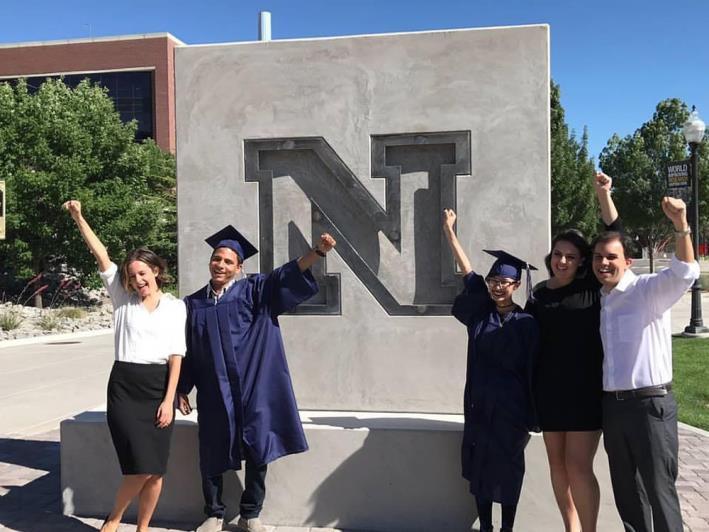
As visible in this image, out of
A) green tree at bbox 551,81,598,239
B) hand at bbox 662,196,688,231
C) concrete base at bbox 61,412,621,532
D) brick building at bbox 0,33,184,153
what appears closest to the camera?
hand at bbox 662,196,688,231

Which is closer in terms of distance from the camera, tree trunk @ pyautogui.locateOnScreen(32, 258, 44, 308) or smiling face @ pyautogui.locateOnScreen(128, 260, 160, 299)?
smiling face @ pyautogui.locateOnScreen(128, 260, 160, 299)

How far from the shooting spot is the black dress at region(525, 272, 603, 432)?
10.5ft

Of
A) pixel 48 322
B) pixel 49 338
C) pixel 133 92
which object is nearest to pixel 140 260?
pixel 49 338

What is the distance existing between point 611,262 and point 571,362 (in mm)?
536

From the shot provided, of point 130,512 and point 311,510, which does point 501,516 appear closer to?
point 311,510

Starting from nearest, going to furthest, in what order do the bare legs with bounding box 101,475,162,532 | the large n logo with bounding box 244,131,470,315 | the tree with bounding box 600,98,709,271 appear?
the bare legs with bounding box 101,475,162,532 < the large n logo with bounding box 244,131,470,315 < the tree with bounding box 600,98,709,271

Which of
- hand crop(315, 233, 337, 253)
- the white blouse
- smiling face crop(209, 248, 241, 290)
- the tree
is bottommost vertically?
the white blouse

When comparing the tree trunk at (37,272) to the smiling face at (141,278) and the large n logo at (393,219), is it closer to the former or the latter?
the large n logo at (393,219)

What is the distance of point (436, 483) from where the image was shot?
397 centimetres

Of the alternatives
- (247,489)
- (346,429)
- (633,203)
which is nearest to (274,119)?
(346,429)

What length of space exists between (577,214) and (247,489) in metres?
27.5

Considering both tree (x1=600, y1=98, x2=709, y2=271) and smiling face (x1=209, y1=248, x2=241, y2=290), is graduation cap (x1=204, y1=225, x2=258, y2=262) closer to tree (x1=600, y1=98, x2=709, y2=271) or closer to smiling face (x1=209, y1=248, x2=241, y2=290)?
smiling face (x1=209, y1=248, x2=241, y2=290)

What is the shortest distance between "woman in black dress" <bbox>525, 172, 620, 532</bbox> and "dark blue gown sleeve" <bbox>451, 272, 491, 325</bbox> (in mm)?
276

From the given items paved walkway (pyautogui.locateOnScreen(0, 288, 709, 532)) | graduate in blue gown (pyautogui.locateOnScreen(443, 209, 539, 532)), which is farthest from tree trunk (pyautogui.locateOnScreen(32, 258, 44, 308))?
graduate in blue gown (pyautogui.locateOnScreen(443, 209, 539, 532))
